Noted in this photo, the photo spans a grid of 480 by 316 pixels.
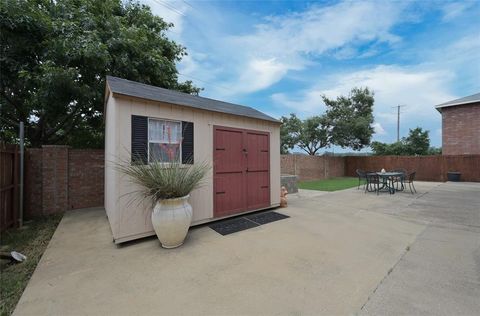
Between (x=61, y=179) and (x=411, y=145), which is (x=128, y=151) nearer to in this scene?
(x=61, y=179)

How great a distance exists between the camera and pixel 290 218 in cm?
514

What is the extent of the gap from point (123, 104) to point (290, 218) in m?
4.28

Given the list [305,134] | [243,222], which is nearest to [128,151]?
[243,222]

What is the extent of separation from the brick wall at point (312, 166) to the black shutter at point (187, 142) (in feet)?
28.7

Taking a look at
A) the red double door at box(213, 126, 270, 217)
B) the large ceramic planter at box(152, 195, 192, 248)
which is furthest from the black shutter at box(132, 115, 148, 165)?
the red double door at box(213, 126, 270, 217)

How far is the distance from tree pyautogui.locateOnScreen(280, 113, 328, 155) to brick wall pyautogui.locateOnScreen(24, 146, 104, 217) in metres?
15.6

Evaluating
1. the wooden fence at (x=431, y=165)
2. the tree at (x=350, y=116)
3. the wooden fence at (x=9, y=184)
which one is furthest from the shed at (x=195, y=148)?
the wooden fence at (x=431, y=165)

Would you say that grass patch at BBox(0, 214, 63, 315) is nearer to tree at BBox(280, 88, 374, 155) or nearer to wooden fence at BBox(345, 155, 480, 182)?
tree at BBox(280, 88, 374, 155)

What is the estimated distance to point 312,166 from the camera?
14.6m

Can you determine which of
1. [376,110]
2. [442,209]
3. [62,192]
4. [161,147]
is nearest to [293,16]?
[161,147]

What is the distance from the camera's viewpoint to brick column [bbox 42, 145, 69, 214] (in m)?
5.60

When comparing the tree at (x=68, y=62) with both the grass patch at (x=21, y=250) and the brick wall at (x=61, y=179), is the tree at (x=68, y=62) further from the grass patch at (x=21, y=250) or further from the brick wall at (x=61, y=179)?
the grass patch at (x=21, y=250)

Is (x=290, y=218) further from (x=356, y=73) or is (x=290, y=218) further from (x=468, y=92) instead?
(x=468, y=92)

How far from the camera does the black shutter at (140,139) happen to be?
3717 millimetres
